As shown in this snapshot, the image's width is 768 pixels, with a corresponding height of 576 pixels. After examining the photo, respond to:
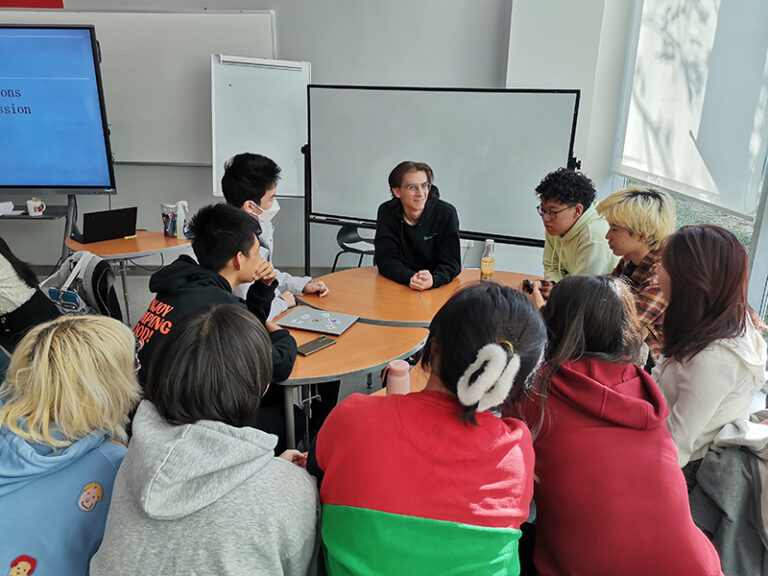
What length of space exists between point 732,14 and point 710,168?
0.73 meters

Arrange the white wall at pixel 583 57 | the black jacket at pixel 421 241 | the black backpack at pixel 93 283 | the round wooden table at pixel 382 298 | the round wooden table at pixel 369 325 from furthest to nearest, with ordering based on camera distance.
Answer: the white wall at pixel 583 57 → the black jacket at pixel 421 241 → the black backpack at pixel 93 283 → the round wooden table at pixel 382 298 → the round wooden table at pixel 369 325

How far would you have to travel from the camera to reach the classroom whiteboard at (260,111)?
4.20 m

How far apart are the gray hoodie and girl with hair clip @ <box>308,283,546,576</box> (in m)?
0.11

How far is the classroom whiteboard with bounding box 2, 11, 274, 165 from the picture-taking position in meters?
4.21

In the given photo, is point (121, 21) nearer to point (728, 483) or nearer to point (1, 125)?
point (1, 125)

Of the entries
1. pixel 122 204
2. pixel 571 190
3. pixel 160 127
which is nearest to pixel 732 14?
pixel 571 190

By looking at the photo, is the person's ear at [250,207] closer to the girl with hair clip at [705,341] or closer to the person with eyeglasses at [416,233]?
the person with eyeglasses at [416,233]

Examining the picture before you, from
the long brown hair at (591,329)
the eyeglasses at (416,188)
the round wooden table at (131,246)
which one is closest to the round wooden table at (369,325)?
the eyeglasses at (416,188)

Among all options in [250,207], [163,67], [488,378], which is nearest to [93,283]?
[250,207]

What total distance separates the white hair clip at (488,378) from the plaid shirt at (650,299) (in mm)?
1144

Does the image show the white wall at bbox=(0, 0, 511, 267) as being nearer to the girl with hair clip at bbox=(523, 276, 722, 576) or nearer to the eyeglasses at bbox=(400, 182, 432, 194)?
the eyeglasses at bbox=(400, 182, 432, 194)

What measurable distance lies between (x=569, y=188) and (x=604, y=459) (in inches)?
65.9

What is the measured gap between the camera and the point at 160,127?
444 centimetres

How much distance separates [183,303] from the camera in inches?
65.7
